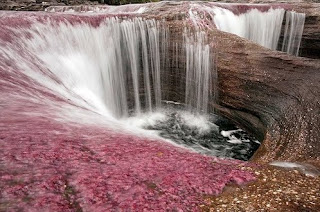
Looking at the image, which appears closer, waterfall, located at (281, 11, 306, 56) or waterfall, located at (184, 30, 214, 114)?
waterfall, located at (184, 30, 214, 114)

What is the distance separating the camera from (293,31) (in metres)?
25.2

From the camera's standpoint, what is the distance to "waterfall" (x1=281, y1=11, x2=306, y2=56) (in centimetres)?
2469

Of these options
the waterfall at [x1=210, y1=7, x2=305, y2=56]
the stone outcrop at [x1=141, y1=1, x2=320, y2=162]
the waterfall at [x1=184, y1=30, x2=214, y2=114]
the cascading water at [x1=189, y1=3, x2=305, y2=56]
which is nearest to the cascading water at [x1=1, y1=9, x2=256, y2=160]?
the waterfall at [x1=184, y1=30, x2=214, y2=114]

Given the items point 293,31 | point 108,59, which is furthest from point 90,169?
point 293,31

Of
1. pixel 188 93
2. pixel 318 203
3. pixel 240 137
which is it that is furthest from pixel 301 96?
pixel 318 203

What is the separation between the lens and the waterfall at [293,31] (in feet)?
81.0

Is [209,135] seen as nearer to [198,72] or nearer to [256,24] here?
[198,72]

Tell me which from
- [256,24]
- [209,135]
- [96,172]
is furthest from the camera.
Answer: [256,24]

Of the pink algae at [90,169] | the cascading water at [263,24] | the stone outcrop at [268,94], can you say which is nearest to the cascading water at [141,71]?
the stone outcrop at [268,94]

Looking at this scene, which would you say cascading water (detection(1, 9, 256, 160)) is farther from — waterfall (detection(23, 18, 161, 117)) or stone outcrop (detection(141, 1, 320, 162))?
stone outcrop (detection(141, 1, 320, 162))

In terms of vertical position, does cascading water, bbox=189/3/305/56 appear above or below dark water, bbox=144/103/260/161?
above

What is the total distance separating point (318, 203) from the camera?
4824mm

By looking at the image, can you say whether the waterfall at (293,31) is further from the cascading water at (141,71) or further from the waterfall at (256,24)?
the cascading water at (141,71)

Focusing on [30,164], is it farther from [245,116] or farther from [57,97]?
[245,116]
